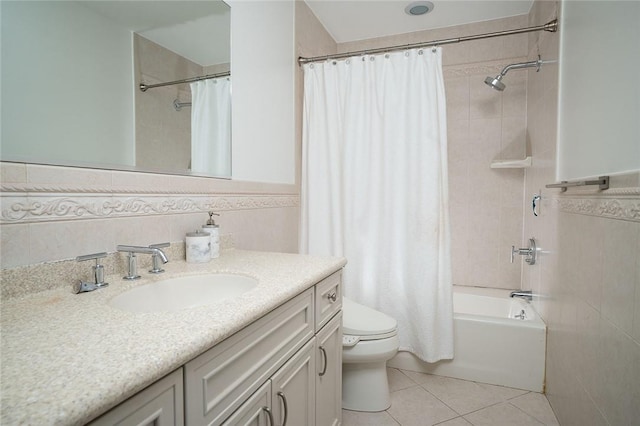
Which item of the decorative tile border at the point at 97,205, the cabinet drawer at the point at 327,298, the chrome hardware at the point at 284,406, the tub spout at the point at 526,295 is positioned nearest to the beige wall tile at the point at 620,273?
the cabinet drawer at the point at 327,298

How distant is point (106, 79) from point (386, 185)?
1.43m

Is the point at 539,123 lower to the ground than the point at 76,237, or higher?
higher

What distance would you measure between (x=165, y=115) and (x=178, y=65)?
0.22 meters

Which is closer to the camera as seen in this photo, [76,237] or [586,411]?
[76,237]

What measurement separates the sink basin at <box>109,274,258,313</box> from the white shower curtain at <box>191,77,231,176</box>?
20.0 inches

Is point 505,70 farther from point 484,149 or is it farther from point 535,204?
point 535,204

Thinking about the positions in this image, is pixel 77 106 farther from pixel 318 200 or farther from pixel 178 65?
pixel 318 200

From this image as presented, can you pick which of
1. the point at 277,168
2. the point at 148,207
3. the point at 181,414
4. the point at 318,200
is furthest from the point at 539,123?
the point at 181,414

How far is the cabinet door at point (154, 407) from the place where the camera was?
17.8 inches

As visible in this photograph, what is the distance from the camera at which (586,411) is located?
129 cm

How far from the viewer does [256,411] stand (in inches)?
30.9

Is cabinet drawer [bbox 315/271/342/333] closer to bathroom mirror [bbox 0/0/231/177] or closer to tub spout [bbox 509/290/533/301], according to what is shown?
bathroom mirror [bbox 0/0/231/177]

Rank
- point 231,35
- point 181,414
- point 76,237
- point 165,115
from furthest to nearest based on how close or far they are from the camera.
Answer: point 231,35, point 165,115, point 76,237, point 181,414

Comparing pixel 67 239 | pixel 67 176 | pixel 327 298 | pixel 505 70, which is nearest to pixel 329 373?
pixel 327 298
